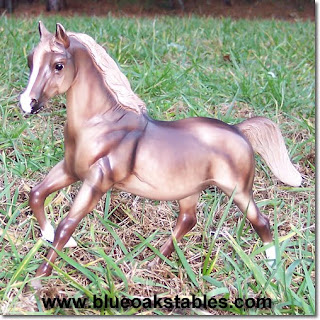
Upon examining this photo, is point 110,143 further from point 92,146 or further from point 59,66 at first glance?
point 59,66

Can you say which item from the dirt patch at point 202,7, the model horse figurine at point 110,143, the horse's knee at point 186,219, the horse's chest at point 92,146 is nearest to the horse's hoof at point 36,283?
the model horse figurine at point 110,143

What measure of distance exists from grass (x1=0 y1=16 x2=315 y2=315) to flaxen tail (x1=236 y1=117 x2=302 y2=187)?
113 millimetres

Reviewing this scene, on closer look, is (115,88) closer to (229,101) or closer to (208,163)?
(208,163)

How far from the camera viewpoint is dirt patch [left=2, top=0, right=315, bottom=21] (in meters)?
6.78

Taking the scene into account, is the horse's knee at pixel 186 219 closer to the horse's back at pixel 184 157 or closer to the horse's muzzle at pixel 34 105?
the horse's back at pixel 184 157

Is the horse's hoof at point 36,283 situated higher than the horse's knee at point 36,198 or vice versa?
the horse's knee at point 36,198

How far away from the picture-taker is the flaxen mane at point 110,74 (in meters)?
0.93

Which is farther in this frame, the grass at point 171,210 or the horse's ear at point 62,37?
the grass at point 171,210

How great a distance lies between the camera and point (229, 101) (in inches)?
72.5

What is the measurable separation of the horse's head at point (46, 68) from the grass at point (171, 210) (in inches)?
12.7

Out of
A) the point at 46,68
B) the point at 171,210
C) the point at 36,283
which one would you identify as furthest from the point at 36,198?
the point at 171,210

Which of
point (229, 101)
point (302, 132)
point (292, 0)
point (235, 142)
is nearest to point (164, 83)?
point (229, 101)

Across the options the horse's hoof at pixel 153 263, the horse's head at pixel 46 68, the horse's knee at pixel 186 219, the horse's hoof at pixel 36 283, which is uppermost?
the horse's head at pixel 46 68

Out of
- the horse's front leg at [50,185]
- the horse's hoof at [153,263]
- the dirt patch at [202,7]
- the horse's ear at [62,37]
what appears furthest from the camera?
→ the dirt patch at [202,7]
